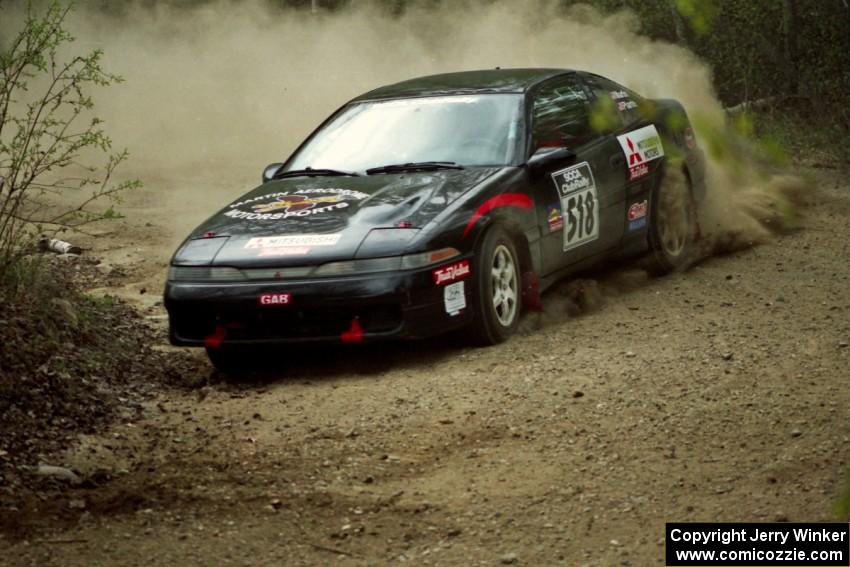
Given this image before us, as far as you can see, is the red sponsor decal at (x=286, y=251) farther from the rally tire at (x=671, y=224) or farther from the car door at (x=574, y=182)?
the rally tire at (x=671, y=224)

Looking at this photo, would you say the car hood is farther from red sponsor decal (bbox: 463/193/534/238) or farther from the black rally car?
red sponsor decal (bbox: 463/193/534/238)

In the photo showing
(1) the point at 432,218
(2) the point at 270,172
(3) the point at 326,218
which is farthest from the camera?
(2) the point at 270,172

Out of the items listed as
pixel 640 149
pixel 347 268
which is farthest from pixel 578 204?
pixel 347 268

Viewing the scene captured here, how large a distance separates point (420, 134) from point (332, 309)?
5.84 feet

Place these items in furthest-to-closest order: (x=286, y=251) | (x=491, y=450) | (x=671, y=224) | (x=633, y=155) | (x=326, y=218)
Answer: (x=671, y=224)
(x=633, y=155)
(x=326, y=218)
(x=286, y=251)
(x=491, y=450)

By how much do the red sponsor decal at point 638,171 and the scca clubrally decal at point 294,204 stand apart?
7.10ft

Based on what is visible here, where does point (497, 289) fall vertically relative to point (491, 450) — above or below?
above

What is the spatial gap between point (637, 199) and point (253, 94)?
14468mm

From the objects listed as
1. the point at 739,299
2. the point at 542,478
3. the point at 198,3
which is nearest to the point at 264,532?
the point at 542,478

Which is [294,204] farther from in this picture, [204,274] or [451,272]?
[451,272]

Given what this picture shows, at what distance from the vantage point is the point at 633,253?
31.0 feet

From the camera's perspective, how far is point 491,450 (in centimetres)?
589

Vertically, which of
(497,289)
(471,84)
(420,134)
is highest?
(471,84)

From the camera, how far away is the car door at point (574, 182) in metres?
8.39
